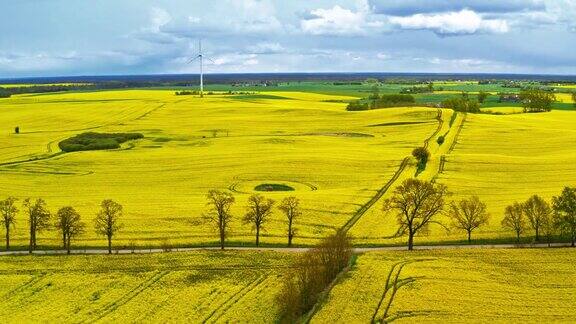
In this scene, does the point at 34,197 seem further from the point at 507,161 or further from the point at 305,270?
the point at 507,161

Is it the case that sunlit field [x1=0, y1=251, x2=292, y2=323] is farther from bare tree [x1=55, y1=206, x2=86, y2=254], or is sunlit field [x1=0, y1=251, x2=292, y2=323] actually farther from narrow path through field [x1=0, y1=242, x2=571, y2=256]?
bare tree [x1=55, y1=206, x2=86, y2=254]

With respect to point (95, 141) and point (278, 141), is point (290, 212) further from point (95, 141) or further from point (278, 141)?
point (95, 141)

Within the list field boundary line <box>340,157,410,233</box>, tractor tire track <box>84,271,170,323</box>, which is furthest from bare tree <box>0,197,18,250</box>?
field boundary line <box>340,157,410,233</box>

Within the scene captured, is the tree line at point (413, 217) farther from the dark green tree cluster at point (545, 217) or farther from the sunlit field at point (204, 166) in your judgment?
the sunlit field at point (204, 166)

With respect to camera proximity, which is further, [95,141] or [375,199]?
[95,141]

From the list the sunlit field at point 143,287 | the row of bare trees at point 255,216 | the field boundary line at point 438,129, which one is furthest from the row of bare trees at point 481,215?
the field boundary line at point 438,129

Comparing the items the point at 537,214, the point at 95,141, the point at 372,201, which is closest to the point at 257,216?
the point at 372,201
